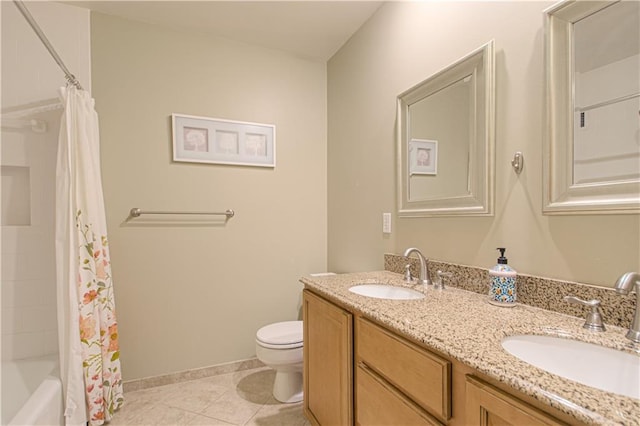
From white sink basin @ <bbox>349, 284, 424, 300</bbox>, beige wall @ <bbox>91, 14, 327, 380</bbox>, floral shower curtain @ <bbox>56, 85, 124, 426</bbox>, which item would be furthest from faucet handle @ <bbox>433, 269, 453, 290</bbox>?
floral shower curtain @ <bbox>56, 85, 124, 426</bbox>

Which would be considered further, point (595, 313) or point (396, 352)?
point (396, 352)

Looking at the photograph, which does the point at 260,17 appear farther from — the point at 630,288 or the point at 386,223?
the point at 630,288

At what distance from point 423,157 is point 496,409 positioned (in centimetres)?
119

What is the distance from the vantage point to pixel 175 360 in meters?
2.08

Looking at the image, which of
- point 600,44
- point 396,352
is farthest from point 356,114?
point 396,352

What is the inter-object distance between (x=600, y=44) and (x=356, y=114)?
1.39 metres

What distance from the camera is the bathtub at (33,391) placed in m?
1.25

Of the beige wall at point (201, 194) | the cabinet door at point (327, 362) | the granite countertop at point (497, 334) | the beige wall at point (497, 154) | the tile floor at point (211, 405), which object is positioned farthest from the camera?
the beige wall at point (201, 194)

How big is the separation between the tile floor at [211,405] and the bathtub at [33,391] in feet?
1.37

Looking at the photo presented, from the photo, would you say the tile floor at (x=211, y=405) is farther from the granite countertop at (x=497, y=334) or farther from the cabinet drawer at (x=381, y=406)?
the granite countertop at (x=497, y=334)

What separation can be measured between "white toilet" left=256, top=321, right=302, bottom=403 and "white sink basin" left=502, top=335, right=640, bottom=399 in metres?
1.27

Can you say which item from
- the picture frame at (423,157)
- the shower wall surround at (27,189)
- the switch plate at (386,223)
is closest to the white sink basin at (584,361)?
the picture frame at (423,157)

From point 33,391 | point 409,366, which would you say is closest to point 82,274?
point 33,391

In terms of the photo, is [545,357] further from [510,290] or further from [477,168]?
[477,168]
